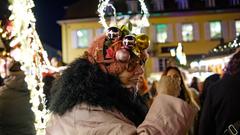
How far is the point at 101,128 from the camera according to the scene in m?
2.41

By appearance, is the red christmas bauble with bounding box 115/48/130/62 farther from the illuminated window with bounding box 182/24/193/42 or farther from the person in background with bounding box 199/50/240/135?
the illuminated window with bounding box 182/24/193/42

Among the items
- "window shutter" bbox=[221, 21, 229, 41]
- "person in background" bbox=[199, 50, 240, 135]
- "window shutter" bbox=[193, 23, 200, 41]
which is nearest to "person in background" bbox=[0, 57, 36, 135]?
"person in background" bbox=[199, 50, 240, 135]

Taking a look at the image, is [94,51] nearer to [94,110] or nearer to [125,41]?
[125,41]

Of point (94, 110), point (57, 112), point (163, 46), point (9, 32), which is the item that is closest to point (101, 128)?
point (94, 110)

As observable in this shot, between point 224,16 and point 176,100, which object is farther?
point 224,16

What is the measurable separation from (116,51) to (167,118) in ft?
1.72

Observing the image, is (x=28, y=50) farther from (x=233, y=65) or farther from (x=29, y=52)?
(x=233, y=65)

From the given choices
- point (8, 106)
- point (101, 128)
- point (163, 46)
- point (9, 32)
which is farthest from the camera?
point (163, 46)

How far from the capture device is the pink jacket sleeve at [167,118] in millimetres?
2385

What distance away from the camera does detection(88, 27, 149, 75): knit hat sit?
106 inches

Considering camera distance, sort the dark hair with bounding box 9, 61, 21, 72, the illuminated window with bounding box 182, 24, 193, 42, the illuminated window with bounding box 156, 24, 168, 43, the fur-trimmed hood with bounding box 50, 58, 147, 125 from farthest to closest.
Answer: the illuminated window with bounding box 182, 24, 193, 42 < the illuminated window with bounding box 156, 24, 168, 43 < the dark hair with bounding box 9, 61, 21, 72 < the fur-trimmed hood with bounding box 50, 58, 147, 125

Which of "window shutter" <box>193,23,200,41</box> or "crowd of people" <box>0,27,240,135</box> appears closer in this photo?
"crowd of people" <box>0,27,240,135</box>

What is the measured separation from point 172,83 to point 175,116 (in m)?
0.24

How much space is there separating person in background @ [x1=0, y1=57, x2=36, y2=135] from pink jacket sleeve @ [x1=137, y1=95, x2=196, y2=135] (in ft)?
9.41
